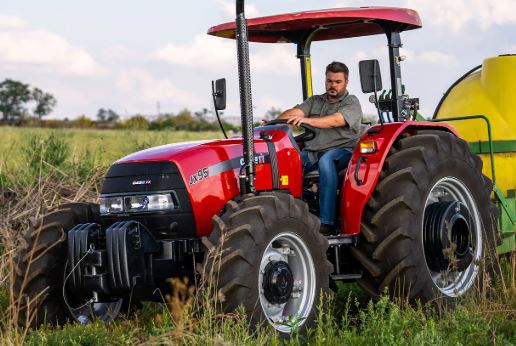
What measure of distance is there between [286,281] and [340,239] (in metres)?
0.76

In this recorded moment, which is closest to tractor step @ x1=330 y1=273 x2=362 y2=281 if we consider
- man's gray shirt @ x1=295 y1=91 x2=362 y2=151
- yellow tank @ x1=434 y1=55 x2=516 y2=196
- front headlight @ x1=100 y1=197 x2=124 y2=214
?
man's gray shirt @ x1=295 y1=91 x2=362 y2=151

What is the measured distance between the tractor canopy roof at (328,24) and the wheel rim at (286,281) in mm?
1792

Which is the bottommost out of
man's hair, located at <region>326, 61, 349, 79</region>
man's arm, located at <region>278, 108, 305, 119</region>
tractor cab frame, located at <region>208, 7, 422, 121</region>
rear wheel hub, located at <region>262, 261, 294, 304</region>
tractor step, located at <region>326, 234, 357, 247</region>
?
rear wheel hub, located at <region>262, 261, 294, 304</region>

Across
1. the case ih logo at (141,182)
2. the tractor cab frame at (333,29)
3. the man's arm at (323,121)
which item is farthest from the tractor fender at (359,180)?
the case ih logo at (141,182)

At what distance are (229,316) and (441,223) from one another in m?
2.39

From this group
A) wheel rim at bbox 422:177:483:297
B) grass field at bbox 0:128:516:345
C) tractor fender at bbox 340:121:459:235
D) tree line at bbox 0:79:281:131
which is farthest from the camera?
tree line at bbox 0:79:281:131

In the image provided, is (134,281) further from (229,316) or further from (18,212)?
(18,212)

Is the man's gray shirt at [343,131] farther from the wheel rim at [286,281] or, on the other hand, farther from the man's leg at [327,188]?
the wheel rim at [286,281]

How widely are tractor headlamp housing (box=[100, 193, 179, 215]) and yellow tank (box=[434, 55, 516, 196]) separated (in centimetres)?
410

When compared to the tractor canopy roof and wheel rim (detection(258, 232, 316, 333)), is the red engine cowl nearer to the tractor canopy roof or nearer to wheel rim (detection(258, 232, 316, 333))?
wheel rim (detection(258, 232, 316, 333))

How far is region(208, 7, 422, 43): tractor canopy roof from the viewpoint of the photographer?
22.7ft

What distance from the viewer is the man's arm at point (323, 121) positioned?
6.82 meters

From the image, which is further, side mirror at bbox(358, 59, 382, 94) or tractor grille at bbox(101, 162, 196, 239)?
side mirror at bbox(358, 59, 382, 94)

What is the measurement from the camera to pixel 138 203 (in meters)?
6.28
